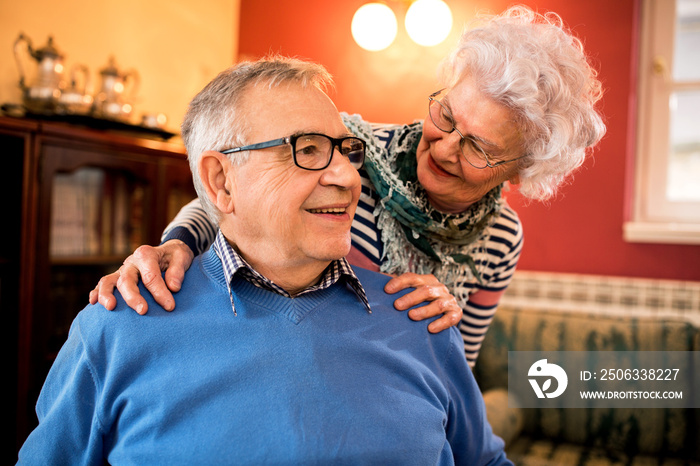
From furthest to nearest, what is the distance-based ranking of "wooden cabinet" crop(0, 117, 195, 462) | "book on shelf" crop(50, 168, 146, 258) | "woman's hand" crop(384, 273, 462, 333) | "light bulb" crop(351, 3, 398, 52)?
"light bulb" crop(351, 3, 398, 52)
"book on shelf" crop(50, 168, 146, 258)
"wooden cabinet" crop(0, 117, 195, 462)
"woman's hand" crop(384, 273, 462, 333)

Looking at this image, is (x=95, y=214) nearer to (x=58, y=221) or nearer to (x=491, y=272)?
(x=58, y=221)

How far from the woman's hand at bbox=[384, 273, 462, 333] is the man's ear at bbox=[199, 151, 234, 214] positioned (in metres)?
0.40

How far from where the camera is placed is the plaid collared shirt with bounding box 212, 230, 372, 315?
1044 mm

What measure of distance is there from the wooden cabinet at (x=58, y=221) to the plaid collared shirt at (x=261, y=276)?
151cm

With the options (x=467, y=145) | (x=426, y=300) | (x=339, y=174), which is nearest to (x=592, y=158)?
(x=467, y=145)

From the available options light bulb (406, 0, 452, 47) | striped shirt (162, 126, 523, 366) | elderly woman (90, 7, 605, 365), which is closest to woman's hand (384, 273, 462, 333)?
elderly woman (90, 7, 605, 365)

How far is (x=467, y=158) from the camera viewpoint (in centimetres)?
131

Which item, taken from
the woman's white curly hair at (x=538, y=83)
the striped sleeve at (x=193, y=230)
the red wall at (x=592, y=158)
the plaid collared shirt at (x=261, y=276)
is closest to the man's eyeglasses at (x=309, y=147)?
the plaid collared shirt at (x=261, y=276)

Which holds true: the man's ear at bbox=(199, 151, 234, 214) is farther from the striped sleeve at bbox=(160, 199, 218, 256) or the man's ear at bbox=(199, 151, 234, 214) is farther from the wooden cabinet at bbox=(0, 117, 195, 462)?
the wooden cabinet at bbox=(0, 117, 195, 462)

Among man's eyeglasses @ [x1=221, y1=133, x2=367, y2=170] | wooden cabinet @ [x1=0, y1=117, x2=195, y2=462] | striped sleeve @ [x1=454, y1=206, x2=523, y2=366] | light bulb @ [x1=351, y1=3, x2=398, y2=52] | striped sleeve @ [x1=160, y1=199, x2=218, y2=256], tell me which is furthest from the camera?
light bulb @ [x1=351, y1=3, x2=398, y2=52]

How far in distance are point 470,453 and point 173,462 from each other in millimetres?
669

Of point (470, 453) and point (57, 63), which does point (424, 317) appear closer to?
point (470, 453)

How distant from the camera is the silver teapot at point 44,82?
97.5 inches

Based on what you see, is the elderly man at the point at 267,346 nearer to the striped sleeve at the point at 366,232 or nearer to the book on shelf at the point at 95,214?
the striped sleeve at the point at 366,232
